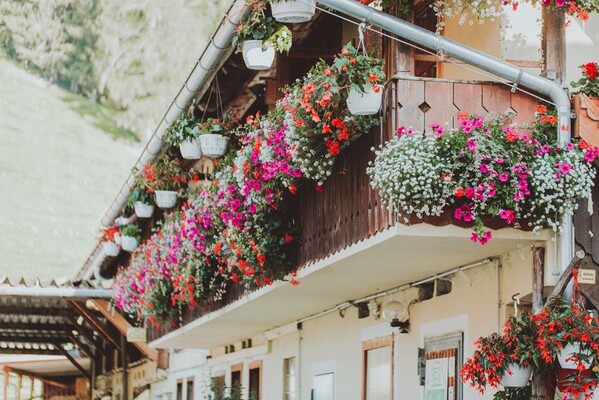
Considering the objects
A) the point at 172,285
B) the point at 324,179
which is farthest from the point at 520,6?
the point at 172,285

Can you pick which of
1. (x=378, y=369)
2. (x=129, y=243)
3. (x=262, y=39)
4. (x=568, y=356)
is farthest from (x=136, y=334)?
(x=568, y=356)

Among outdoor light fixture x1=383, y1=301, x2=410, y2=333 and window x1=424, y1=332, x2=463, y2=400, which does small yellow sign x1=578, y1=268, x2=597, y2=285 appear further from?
outdoor light fixture x1=383, y1=301, x2=410, y2=333

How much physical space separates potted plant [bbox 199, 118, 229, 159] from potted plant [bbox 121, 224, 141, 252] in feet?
22.2

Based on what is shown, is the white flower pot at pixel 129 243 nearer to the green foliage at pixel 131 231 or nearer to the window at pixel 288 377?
the green foliage at pixel 131 231

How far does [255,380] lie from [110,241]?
14.6 ft

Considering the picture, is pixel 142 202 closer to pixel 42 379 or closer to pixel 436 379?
pixel 436 379

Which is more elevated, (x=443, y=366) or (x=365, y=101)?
(x=365, y=101)

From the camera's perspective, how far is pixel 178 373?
23.6m

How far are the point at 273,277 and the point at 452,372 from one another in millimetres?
1961

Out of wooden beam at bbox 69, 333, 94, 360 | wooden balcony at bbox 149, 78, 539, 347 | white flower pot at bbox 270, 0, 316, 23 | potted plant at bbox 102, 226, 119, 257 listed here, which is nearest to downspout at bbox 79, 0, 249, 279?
white flower pot at bbox 270, 0, 316, 23

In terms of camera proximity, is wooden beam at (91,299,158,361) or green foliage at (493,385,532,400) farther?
wooden beam at (91,299,158,361)

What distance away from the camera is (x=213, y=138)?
13406mm

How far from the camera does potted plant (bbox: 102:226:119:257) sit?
69.1ft

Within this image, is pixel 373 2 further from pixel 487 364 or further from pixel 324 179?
pixel 487 364
